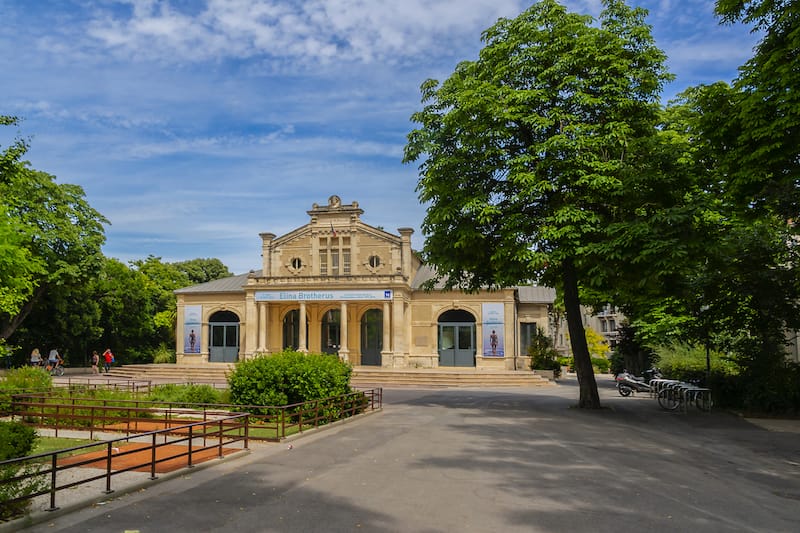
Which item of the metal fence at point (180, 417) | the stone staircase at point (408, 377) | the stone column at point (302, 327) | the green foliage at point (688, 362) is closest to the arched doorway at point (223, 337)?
the stone staircase at point (408, 377)

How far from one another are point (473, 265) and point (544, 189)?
A: 162 inches

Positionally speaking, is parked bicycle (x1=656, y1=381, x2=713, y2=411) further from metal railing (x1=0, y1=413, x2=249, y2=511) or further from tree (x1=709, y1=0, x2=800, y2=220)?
metal railing (x1=0, y1=413, x2=249, y2=511)

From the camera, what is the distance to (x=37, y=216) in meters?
34.1

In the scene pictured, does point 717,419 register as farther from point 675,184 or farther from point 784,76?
point 784,76

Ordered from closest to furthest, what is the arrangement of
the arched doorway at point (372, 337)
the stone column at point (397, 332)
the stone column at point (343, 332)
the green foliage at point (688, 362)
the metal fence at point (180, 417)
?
the metal fence at point (180, 417) < the green foliage at point (688, 362) < the stone column at point (397, 332) < the stone column at point (343, 332) < the arched doorway at point (372, 337)

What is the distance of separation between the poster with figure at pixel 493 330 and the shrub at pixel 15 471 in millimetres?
31074

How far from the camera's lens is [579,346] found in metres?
20.3

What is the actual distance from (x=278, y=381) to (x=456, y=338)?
25575mm

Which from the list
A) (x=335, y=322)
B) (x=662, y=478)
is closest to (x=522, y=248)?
(x=662, y=478)

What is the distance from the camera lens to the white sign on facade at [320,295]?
39531 millimetres

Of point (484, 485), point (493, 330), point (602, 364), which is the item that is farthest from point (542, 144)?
point (602, 364)

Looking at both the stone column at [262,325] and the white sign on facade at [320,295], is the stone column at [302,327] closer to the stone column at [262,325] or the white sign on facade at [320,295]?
the white sign on facade at [320,295]

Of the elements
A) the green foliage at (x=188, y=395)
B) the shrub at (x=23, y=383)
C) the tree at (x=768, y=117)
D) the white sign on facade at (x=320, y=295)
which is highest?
the tree at (x=768, y=117)

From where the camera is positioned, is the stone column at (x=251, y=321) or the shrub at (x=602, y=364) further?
the shrub at (x=602, y=364)
